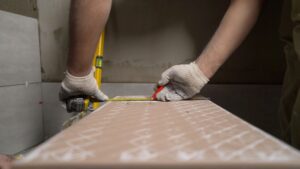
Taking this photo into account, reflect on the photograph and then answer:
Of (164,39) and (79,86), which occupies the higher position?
(164,39)

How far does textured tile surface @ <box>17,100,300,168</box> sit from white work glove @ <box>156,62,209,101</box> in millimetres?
351

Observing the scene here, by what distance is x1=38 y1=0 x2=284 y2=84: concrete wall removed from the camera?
1.18 meters

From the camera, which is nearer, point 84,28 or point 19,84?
point 84,28

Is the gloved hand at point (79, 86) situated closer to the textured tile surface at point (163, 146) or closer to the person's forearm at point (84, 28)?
the person's forearm at point (84, 28)

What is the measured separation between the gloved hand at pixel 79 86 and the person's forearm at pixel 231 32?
1.42 feet

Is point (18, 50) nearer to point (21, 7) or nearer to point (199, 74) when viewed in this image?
point (21, 7)

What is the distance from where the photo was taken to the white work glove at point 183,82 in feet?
2.89

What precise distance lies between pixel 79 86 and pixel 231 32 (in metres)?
0.63

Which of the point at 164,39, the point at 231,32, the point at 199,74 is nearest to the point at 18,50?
the point at 164,39

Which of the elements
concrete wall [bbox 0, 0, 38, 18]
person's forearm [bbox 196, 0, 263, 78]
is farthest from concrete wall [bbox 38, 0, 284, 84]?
person's forearm [bbox 196, 0, 263, 78]

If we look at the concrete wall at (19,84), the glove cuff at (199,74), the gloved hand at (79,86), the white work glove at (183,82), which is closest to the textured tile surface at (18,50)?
the concrete wall at (19,84)

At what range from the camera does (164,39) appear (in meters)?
1.21

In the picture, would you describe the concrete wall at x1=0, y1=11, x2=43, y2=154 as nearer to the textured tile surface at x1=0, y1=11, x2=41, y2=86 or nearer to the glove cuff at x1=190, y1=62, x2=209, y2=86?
the textured tile surface at x1=0, y1=11, x2=41, y2=86

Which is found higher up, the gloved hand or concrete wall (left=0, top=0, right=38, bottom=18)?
concrete wall (left=0, top=0, right=38, bottom=18)
